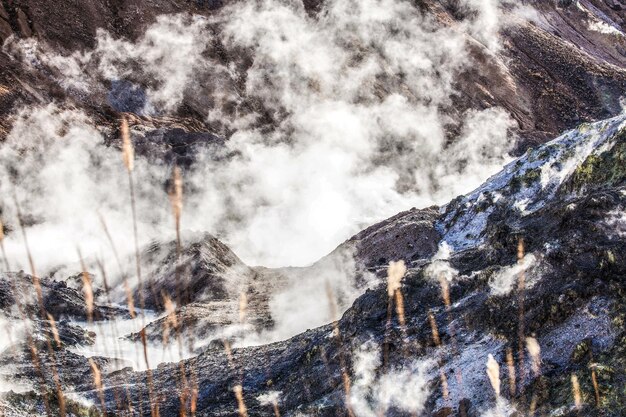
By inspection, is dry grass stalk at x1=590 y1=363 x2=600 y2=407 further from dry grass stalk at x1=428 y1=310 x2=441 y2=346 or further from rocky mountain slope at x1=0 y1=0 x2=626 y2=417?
dry grass stalk at x1=428 y1=310 x2=441 y2=346

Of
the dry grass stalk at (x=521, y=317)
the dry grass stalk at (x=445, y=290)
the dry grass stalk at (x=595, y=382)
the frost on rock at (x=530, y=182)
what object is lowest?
the dry grass stalk at (x=595, y=382)

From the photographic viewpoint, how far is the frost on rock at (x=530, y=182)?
16344 mm

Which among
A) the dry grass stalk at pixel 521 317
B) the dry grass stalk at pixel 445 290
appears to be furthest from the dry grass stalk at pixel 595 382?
the dry grass stalk at pixel 445 290

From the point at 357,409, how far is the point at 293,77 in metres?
43.1

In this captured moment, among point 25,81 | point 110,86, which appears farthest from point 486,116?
point 25,81

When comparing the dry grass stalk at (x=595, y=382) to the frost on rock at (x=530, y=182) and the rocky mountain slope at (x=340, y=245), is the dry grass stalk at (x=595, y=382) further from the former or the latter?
the frost on rock at (x=530, y=182)

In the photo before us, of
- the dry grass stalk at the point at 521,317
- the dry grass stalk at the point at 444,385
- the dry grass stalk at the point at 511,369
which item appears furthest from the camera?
the dry grass stalk at the point at 444,385

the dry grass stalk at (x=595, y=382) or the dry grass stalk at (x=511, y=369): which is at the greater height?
the dry grass stalk at (x=511, y=369)

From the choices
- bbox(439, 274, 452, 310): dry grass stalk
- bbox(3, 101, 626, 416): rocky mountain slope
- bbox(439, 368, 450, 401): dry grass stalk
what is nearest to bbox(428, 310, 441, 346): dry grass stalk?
bbox(3, 101, 626, 416): rocky mountain slope

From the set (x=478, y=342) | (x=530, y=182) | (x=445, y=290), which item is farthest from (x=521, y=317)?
(x=530, y=182)

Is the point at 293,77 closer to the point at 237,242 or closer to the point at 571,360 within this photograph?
the point at 237,242

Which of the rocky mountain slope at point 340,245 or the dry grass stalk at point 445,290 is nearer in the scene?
the rocky mountain slope at point 340,245

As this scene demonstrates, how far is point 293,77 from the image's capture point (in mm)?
51344

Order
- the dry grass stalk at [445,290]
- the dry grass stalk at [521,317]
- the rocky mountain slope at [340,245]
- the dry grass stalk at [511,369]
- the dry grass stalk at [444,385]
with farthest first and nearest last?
the dry grass stalk at [445,290]
the rocky mountain slope at [340,245]
the dry grass stalk at [444,385]
the dry grass stalk at [521,317]
the dry grass stalk at [511,369]
